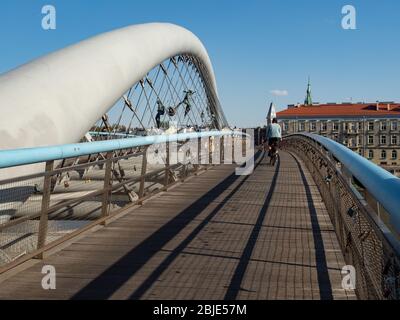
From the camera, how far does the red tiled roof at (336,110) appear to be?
98.0 m

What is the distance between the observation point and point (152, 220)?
18.2ft

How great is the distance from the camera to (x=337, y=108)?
10538 centimetres

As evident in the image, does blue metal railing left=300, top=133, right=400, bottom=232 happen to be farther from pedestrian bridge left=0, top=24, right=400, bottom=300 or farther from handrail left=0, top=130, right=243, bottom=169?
handrail left=0, top=130, right=243, bottom=169

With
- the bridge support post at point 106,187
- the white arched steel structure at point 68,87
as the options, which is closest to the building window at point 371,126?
the white arched steel structure at point 68,87

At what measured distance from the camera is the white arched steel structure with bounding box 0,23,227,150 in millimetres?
5116

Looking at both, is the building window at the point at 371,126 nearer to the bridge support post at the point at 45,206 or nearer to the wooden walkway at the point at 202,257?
the wooden walkway at the point at 202,257

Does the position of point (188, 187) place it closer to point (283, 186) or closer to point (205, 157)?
point (283, 186)

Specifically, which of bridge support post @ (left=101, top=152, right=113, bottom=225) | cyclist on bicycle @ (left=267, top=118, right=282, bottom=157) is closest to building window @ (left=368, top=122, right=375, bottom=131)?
cyclist on bicycle @ (left=267, top=118, right=282, bottom=157)

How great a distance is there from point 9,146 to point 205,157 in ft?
24.2

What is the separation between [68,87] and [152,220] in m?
1.88

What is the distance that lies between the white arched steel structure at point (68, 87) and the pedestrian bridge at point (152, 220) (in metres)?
0.02

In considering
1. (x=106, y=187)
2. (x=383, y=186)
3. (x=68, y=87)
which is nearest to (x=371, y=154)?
(x=68, y=87)

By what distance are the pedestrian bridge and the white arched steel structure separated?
0.06ft
